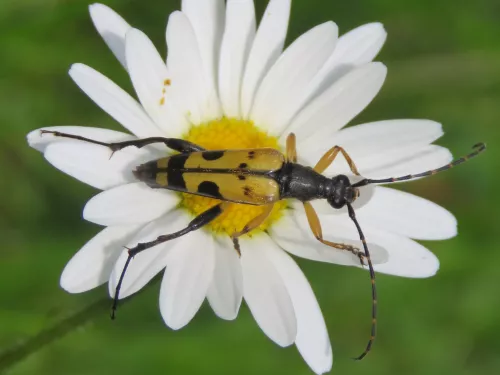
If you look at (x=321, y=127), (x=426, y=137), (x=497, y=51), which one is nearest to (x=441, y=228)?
(x=426, y=137)

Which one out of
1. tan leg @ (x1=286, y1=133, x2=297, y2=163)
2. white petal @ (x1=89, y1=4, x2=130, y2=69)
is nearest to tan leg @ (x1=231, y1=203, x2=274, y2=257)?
tan leg @ (x1=286, y1=133, x2=297, y2=163)

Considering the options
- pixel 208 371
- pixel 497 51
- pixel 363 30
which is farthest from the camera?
pixel 497 51

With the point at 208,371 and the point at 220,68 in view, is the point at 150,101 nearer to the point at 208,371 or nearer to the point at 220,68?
the point at 220,68

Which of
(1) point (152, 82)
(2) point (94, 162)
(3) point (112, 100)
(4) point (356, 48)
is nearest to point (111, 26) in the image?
(1) point (152, 82)

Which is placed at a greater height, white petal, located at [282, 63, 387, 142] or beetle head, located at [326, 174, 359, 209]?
white petal, located at [282, 63, 387, 142]


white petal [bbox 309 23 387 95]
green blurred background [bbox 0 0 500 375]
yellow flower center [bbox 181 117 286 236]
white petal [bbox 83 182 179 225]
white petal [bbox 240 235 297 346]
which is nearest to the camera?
white petal [bbox 83 182 179 225]

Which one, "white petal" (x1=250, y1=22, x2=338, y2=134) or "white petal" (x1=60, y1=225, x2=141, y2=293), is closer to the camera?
"white petal" (x1=60, y1=225, x2=141, y2=293)

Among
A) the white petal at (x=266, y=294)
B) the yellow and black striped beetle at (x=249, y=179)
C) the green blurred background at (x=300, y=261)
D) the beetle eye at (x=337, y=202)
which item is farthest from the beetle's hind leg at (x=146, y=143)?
the green blurred background at (x=300, y=261)

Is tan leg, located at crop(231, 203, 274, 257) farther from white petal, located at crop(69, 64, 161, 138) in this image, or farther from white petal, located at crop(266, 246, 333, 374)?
white petal, located at crop(69, 64, 161, 138)
